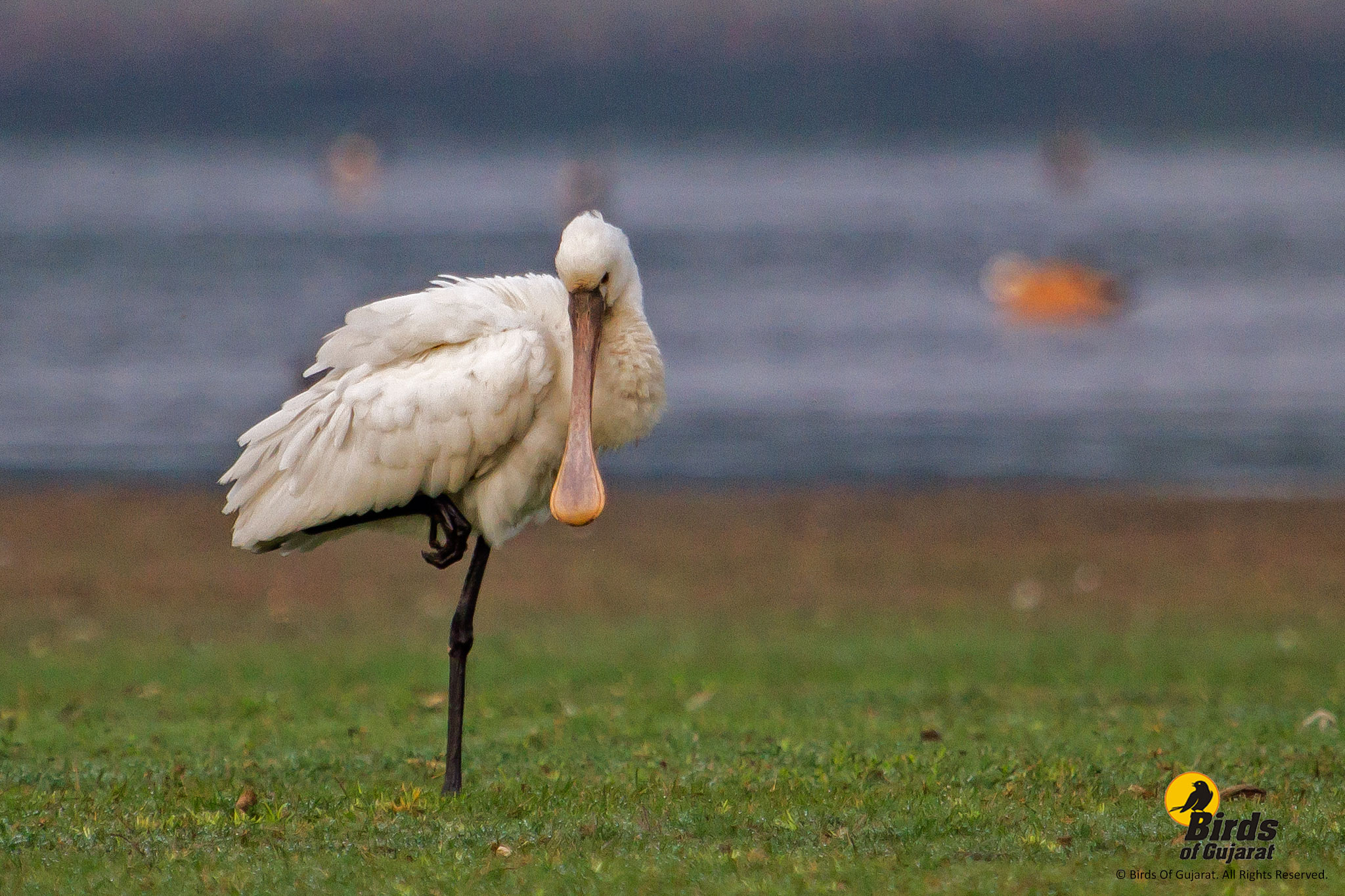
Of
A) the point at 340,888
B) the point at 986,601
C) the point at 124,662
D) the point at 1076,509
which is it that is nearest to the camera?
the point at 340,888

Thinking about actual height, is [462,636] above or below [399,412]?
below

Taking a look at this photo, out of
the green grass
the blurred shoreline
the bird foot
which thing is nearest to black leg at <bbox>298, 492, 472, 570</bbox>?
the bird foot

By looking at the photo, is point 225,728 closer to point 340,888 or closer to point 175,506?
point 340,888

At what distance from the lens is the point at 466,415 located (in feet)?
25.8

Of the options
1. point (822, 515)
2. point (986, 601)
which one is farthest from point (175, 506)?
point (986, 601)

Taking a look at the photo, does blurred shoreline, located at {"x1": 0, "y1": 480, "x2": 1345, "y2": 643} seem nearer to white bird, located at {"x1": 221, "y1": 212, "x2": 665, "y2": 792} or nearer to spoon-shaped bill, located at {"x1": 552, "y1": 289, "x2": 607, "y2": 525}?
white bird, located at {"x1": 221, "y1": 212, "x2": 665, "y2": 792}

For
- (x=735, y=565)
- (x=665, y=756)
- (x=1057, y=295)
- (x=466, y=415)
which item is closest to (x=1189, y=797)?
(x=665, y=756)

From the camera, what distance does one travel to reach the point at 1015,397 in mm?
28641

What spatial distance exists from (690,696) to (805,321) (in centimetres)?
2834

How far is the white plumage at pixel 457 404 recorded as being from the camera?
25.9 feet

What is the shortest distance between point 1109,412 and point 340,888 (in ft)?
73.4

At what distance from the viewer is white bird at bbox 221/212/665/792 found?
7.85 metres

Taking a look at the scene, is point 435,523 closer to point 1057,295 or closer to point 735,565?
point 735,565

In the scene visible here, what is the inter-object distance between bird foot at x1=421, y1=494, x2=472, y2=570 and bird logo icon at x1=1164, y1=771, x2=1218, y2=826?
297 centimetres
